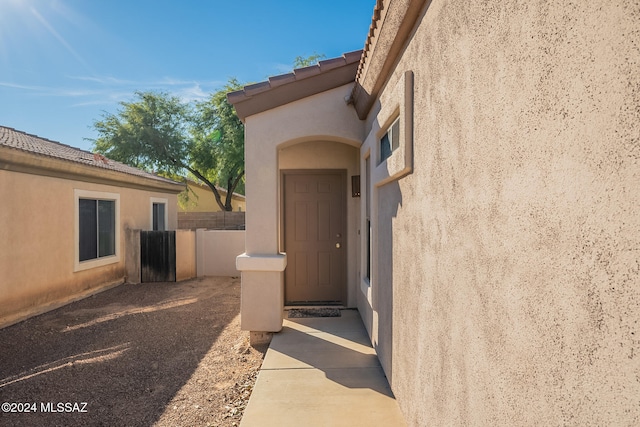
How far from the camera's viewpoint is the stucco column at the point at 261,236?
5.36 metres

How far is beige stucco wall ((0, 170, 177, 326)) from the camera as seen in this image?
6879 mm

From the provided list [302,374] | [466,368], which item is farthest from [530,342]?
[302,374]

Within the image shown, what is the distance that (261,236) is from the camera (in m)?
5.39

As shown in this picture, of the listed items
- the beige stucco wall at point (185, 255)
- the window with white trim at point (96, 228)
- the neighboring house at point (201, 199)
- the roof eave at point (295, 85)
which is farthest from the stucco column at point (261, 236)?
the neighboring house at point (201, 199)

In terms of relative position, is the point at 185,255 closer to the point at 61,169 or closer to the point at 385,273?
the point at 61,169

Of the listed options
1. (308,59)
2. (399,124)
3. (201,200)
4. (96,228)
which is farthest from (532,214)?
(201,200)

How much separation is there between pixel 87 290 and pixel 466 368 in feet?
33.1

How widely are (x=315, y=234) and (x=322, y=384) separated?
3.54 meters

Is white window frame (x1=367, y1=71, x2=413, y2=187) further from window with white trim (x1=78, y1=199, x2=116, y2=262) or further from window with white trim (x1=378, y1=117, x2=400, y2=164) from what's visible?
window with white trim (x1=78, y1=199, x2=116, y2=262)

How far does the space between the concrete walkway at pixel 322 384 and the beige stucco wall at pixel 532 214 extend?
1.16 meters

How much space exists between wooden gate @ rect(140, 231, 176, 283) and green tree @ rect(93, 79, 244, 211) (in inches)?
400

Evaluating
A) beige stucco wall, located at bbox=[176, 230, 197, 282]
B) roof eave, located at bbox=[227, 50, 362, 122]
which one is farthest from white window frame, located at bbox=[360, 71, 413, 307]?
beige stucco wall, located at bbox=[176, 230, 197, 282]

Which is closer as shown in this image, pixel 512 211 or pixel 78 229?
pixel 512 211

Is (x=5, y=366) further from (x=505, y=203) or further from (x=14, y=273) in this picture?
(x=505, y=203)
